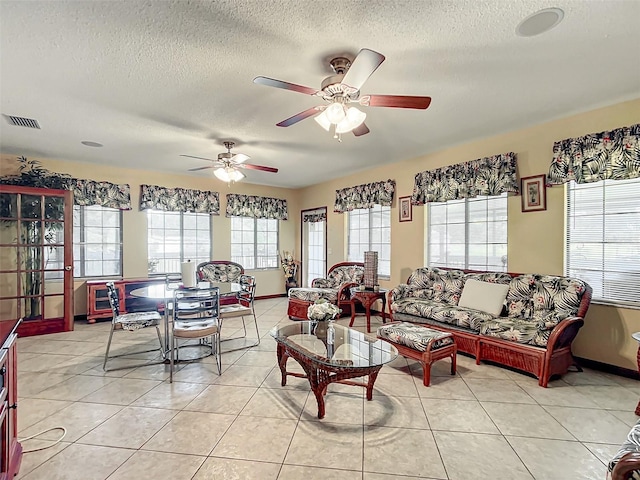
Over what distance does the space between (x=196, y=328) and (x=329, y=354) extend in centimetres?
146

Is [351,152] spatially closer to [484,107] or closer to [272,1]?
[484,107]

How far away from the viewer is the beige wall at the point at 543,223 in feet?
10.5

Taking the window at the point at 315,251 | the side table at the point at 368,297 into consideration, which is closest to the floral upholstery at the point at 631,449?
the side table at the point at 368,297

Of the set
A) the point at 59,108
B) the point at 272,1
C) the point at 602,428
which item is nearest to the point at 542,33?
the point at 272,1

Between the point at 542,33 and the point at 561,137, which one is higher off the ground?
the point at 542,33

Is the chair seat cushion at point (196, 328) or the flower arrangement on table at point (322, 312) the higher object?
the flower arrangement on table at point (322, 312)

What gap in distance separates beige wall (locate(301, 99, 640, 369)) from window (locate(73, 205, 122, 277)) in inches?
198

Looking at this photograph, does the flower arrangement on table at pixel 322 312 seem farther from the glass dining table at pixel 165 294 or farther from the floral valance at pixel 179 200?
the floral valance at pixel 179 200

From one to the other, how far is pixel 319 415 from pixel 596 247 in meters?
3.29

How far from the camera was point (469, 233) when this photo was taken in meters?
4.57

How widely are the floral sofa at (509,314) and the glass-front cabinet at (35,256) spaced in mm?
4902

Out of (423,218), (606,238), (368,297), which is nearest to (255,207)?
(368,297)

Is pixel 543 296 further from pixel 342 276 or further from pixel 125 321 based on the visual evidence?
pixel 125 321

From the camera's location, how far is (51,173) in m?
5.12
